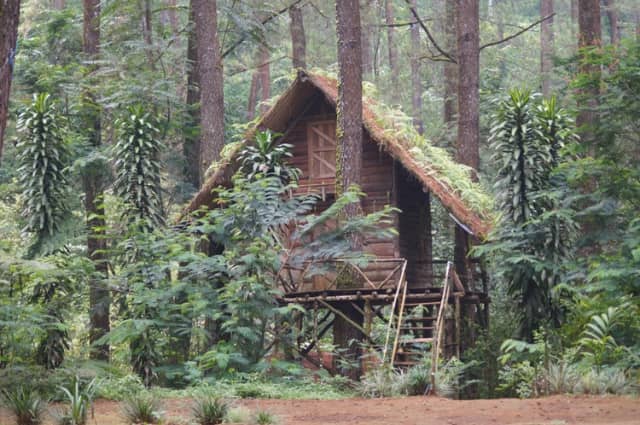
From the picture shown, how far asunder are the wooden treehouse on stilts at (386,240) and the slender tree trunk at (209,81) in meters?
0.72

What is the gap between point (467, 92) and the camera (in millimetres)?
20031

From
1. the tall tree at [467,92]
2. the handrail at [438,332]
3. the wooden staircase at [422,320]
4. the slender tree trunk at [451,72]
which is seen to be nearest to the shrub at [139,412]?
the handrail at [438,332]

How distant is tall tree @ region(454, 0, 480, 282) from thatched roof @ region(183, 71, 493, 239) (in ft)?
2.43

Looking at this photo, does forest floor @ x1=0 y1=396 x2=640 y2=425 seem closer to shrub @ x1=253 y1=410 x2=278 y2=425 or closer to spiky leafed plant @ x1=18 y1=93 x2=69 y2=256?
shrub @ x1=253 y1=410 x2=278 y2=425

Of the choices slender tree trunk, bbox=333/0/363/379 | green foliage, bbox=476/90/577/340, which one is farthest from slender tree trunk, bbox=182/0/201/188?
green foliage, bbox=476/90/577/340

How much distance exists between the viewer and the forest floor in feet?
30.1

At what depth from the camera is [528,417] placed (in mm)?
9305

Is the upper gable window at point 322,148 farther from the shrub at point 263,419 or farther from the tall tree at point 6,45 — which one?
the tall tree at point 6,45

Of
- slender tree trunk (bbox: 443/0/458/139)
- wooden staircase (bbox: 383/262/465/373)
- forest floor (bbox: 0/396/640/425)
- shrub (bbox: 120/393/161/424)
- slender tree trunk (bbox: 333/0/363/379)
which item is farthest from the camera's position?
slender tree trunk (bbox: 443/0/458/139)

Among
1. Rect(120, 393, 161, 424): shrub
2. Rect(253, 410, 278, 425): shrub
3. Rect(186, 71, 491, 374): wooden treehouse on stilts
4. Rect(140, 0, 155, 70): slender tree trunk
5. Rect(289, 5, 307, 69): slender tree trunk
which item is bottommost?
Rect(253, 410, 278, 425): shrub

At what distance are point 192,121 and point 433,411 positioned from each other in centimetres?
1522

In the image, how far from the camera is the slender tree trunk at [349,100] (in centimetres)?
1728

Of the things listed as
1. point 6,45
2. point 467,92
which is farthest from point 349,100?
point 6,45

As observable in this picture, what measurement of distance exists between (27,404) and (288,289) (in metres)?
9.57
